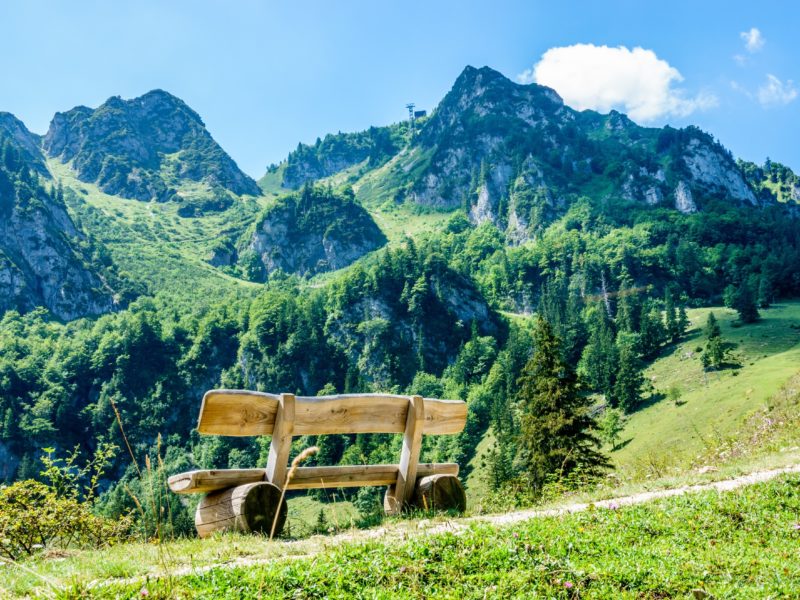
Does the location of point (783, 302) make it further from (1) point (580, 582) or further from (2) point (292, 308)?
(1) point (580, 582)

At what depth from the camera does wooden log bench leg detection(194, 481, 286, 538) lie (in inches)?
228

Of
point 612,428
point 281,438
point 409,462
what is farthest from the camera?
point 612,428

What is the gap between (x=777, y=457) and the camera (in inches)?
406

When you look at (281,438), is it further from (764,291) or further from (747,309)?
(764,291)

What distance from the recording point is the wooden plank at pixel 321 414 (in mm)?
5875

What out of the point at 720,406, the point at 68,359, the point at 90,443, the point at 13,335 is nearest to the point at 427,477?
the point at 720,406

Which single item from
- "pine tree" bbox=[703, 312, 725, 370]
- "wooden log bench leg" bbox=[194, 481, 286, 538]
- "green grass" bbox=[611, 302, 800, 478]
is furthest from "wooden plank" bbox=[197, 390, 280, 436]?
"pine tree" bbox=[703, 312, 725, 370]

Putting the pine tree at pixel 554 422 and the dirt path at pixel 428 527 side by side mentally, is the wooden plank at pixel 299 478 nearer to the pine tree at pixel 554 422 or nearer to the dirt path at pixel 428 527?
the dirt path at pixel 428 527

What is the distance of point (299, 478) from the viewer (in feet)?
20.5

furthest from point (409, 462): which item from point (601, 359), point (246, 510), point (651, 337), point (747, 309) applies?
point (747, 309)

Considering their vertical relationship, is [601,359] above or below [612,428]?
above

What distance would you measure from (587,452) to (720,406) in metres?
41.4

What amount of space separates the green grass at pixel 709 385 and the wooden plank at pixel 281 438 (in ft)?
108

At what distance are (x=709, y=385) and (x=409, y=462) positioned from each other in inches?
3045
